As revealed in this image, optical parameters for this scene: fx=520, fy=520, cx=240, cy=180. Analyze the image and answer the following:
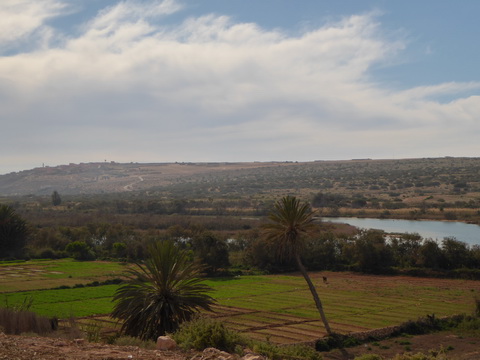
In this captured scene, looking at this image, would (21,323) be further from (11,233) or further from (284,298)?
(11,233)

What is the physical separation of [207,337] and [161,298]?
6060 millimetres

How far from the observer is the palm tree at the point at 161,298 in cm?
1762

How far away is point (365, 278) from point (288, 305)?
18.4 metres

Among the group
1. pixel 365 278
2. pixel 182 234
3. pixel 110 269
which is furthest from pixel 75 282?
pixel 365 278

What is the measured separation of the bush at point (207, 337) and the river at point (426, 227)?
206 ft

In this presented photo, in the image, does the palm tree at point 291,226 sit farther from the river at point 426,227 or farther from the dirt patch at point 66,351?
the river at point 426,227

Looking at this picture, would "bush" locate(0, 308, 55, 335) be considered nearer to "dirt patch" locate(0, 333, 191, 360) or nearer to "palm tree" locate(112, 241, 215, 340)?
"palm tree" locate(112, 241, 215, 340)

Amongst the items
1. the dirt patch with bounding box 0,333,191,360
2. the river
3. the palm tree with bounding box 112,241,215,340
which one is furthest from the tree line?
the dirt patch with bounding box 0,333,191,360

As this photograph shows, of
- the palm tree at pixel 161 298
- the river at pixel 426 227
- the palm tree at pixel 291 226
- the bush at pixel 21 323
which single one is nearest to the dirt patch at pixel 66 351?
the bush at pixel 21 323

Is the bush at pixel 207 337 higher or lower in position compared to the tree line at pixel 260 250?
higher

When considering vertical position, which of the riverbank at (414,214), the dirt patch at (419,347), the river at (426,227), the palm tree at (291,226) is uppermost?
the palm tree at (291,226)

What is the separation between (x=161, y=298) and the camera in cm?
1828

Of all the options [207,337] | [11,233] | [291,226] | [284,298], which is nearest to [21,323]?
[207,337]

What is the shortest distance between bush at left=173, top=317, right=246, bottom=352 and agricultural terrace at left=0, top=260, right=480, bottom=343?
16.5m
